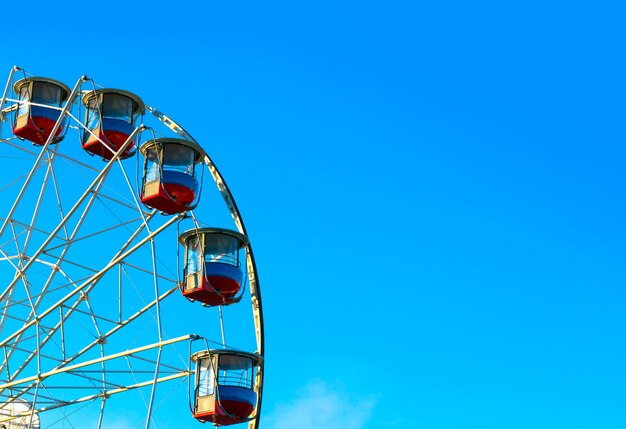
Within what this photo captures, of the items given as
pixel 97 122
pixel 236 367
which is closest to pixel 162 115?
pixel 97 122

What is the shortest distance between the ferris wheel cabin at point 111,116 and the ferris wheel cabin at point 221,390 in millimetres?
4895

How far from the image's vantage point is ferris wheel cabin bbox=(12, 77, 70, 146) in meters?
24.3

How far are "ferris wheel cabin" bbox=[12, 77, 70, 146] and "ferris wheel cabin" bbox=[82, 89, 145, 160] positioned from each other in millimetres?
617

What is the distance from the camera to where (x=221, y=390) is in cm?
2259

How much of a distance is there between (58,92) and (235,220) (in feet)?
15.3

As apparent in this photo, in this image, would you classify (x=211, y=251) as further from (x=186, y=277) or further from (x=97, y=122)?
(x=97, y=122)

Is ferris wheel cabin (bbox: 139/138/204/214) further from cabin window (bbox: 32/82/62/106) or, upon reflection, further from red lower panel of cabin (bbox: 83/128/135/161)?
cabin window (bbox: 32/82/62/106)

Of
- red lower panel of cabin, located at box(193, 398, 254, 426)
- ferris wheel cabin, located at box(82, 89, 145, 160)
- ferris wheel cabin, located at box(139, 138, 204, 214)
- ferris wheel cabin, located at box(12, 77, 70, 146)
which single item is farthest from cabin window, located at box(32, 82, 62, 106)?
red lower panel of cabin, located at box(193, 398, 254, 426)

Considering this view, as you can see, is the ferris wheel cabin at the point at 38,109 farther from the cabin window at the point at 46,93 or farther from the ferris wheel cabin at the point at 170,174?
the ferris wheel cabin at the point at 170,174

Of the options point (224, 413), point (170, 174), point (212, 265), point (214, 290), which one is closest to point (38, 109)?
point (170, 174)

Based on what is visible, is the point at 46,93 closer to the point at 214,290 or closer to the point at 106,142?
the point at 106,142

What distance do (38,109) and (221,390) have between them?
7.19 metres

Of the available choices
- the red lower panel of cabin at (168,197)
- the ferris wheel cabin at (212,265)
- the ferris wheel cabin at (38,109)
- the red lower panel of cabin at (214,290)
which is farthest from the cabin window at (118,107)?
the red lower panel of cabin at (214,290)

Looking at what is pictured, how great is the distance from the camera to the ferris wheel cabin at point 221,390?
2255cm
